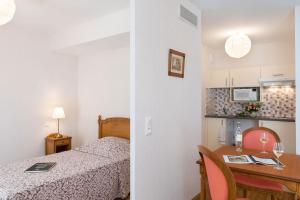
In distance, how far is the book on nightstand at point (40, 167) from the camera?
2.33m

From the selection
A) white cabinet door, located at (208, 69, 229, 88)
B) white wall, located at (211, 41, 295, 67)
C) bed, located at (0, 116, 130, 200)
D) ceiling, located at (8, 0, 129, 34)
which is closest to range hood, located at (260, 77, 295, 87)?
white wall, located at (211, 41, 295, 67)

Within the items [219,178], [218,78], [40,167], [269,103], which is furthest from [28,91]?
[269,103]

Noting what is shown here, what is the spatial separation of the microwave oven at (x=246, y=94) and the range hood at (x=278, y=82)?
0.78 feet

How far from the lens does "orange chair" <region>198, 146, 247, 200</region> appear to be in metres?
1.34

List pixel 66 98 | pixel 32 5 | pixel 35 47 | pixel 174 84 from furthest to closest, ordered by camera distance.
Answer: pixel 66 98 < pixel 35 47 < pixel 32 5 < pixel 174 84

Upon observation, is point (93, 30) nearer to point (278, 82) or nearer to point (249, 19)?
point (249, 19)

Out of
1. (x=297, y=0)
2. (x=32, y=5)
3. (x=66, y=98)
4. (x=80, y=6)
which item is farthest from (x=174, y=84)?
(x=66, y=98)

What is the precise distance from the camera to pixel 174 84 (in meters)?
2.24

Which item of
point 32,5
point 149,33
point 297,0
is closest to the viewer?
point 149,33

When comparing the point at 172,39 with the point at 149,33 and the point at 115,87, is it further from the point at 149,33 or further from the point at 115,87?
the point at 115,87

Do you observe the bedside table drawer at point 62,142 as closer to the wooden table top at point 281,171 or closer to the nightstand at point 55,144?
the nightstand at point 55,144

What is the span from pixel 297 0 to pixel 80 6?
2.59m

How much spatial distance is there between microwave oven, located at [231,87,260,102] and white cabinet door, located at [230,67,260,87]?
0.10 meters

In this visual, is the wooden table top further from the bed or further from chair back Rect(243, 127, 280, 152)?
the bed
